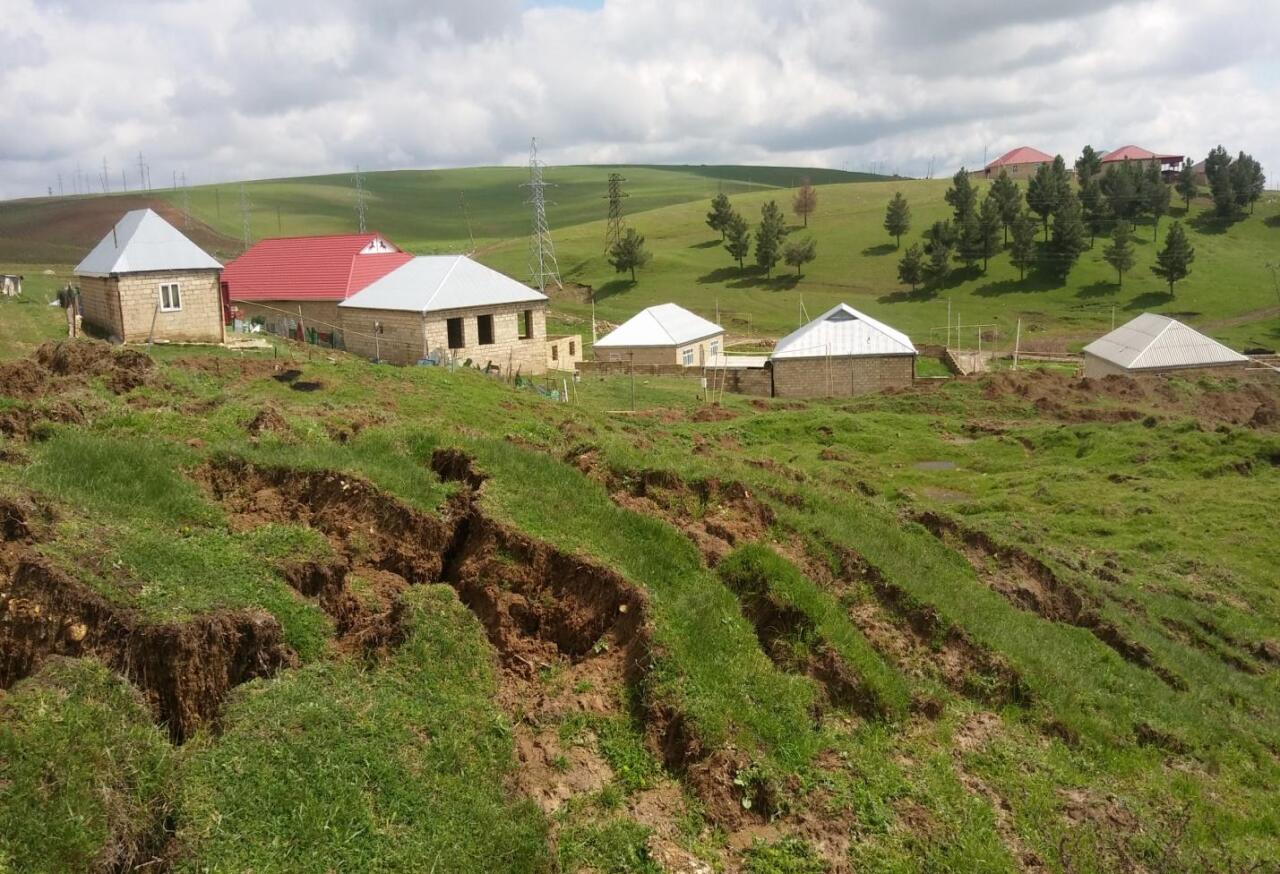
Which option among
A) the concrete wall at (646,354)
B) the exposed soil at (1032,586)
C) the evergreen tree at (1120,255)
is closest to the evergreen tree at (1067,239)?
the evergreen tree at (1120,255)

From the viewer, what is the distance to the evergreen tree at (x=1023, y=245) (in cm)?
7781

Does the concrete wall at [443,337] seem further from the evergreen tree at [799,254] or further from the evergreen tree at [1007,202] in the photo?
the evergreen tree at [1007,202]

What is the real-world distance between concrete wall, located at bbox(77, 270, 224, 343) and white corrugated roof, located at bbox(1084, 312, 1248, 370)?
123 ft

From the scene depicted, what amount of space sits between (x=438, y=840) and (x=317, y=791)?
867 millimetres

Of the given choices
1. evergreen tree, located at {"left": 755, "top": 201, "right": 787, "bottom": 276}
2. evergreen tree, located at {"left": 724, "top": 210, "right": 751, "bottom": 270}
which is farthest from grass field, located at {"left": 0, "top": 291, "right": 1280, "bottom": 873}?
evergreen tree, located at {"left": 724, "top": 210, "right": 751, "bottom": 270}

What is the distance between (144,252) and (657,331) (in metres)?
23.8

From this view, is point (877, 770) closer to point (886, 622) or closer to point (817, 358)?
point (886, 622)

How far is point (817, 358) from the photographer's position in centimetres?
4362

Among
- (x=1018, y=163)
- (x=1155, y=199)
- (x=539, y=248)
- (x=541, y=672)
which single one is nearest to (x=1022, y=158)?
(x=1018, y=163)

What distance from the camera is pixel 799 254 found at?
8225 cm

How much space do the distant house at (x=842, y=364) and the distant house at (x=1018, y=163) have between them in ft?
319

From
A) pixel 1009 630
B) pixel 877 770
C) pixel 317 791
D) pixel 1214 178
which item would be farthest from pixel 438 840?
pixel 1214 178

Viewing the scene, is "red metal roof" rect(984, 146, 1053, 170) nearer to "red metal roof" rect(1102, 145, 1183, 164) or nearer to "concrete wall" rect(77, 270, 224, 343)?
"red metal roof" rect(1102, 145, 1183, 164)

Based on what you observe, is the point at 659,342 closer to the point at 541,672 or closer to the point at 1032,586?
the point at 1032,586
